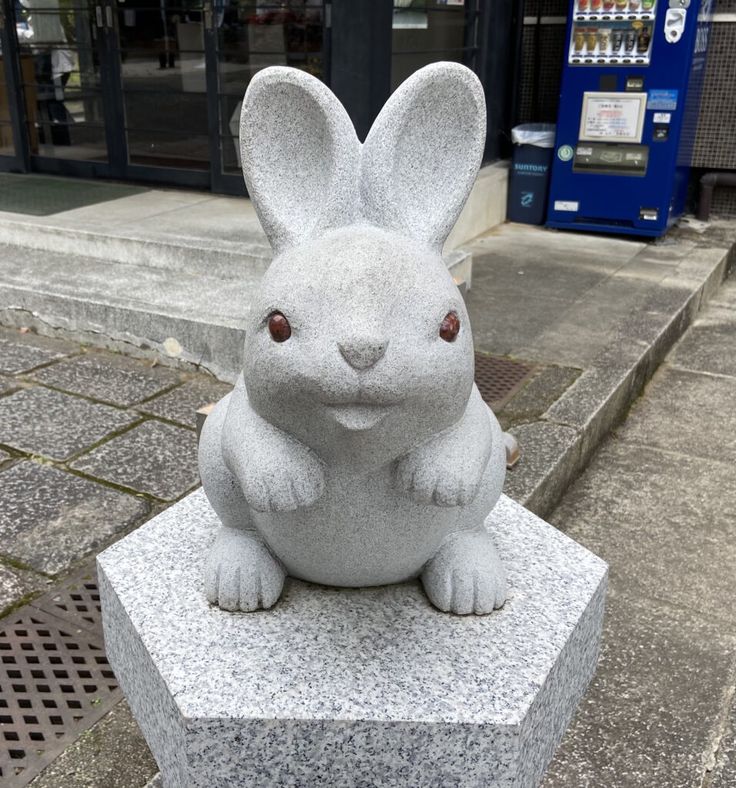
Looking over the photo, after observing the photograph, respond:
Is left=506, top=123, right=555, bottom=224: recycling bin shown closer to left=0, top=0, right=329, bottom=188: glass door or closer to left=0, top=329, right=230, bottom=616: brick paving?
left=0, top=0, right=329, bottom=188: glass door

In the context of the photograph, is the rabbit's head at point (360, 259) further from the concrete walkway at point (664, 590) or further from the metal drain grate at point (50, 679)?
the concrete walkway at point (664, 590)

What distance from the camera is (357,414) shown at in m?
1.57

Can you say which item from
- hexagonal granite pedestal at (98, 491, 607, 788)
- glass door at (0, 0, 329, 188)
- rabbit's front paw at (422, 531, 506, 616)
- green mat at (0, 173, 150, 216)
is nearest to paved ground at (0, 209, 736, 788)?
hexagonal granite pedestal at (98, 491, 607, 788)

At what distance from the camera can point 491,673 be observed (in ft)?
6.02

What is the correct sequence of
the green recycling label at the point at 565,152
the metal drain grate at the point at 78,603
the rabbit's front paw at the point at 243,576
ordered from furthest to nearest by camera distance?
the green recycling label at the point at 565,152
the metal drain grate at the point at 78,603
the rabbit's front paw at the point at 243,576

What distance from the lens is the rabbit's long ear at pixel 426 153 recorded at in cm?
173

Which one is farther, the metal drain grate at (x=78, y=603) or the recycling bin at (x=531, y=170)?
the recycling bin at (x=531, y=170)

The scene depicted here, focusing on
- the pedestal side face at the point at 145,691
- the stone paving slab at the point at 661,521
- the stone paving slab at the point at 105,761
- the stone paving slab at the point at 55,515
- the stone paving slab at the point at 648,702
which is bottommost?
the stone paving slab at the point at 661,521

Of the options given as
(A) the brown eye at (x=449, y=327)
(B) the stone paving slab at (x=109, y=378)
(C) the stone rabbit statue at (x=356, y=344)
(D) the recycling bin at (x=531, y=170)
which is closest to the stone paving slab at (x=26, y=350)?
(B) the stone paving slab at (x=109, y=378)

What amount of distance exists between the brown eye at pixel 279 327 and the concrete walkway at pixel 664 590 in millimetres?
1498

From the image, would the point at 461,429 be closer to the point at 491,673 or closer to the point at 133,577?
the point at 491,673

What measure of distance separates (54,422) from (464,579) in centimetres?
261

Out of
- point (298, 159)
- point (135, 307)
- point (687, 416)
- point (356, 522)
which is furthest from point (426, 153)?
point (687, 416)

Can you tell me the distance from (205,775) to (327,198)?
1.23 metres
